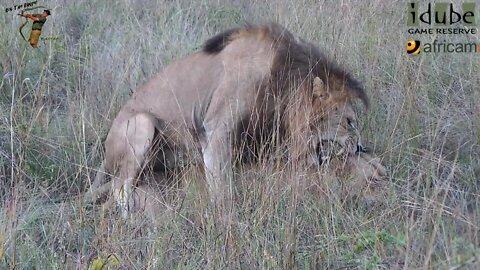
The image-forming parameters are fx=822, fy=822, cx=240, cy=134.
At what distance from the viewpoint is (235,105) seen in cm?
527

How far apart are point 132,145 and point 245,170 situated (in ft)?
3.19

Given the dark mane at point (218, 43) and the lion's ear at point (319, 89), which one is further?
the dark mane at point (218, 43)

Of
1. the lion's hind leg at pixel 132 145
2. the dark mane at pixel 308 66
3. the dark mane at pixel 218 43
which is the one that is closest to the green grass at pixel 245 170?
the lion's hind leg at pixel 132 145

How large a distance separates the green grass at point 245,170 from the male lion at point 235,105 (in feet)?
0.87

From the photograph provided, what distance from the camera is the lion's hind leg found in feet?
17.3

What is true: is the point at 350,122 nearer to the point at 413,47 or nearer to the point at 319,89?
the point at 319,89

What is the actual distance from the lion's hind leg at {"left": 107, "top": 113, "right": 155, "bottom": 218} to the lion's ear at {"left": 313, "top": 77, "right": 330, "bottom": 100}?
1111mm

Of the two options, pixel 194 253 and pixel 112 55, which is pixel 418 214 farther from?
pixel 112 55

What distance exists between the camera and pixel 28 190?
4.87 metres

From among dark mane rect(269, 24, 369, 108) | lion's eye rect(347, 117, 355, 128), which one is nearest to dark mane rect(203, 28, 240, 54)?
dark mane rect(269, 24, 369, 108)

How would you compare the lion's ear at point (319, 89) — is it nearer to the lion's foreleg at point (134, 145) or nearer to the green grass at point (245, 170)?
the green grass at point (245, 170)

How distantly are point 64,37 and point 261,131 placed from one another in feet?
8.79

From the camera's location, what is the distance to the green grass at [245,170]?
3.77m

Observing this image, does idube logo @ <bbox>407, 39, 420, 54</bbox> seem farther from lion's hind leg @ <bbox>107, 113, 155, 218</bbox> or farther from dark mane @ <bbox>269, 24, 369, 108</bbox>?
lion's hind leg @ <bbox>107, 113, 155, 218</bbox>
